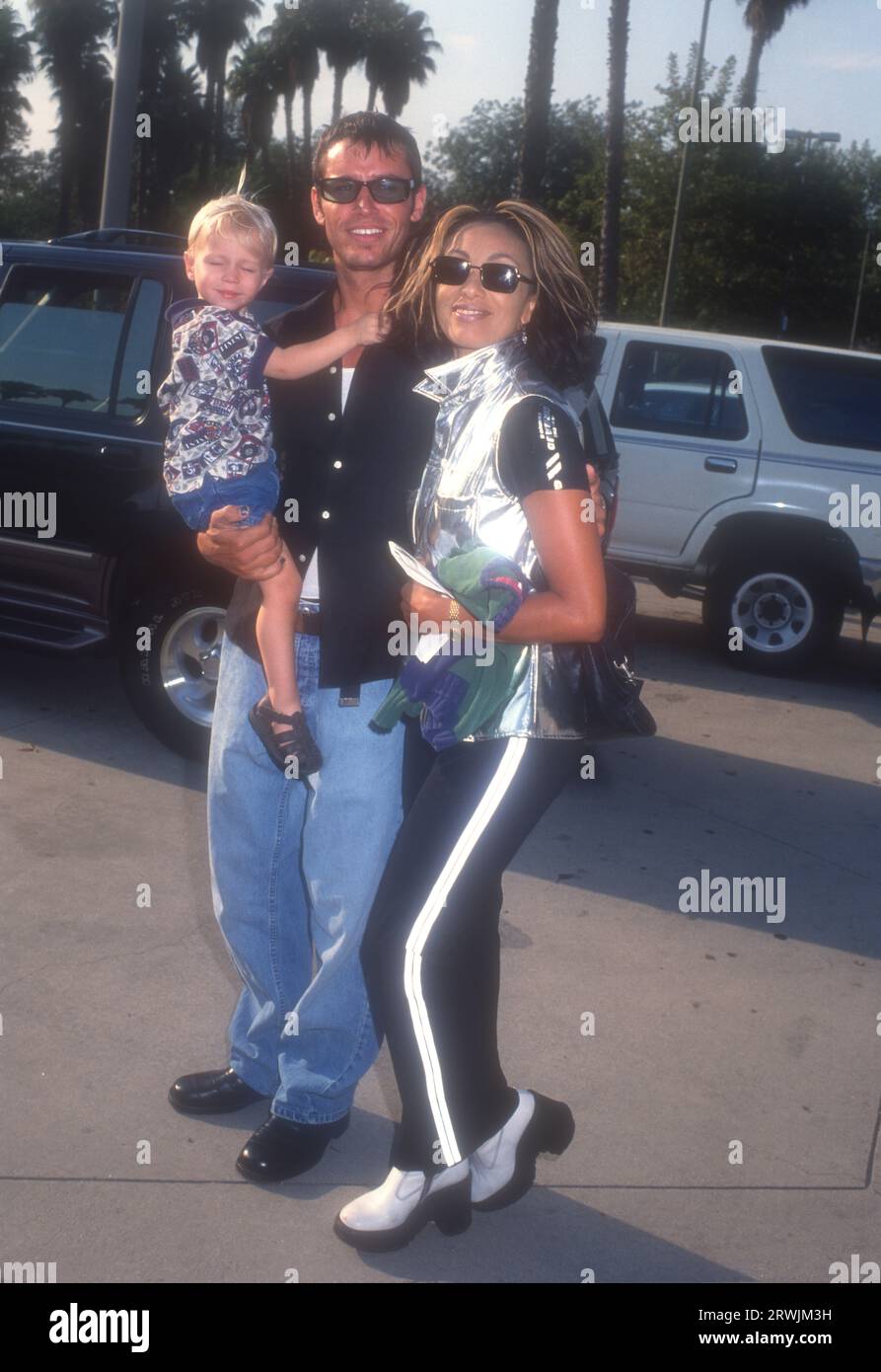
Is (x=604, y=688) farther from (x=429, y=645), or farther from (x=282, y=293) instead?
(x=282, y=293)

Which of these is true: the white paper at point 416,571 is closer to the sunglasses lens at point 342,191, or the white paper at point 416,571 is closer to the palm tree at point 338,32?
the sunglasses lens at point 342,191

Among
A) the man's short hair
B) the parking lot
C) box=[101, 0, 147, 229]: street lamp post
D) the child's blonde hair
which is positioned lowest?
the parking lot

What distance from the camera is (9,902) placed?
470 centimetres

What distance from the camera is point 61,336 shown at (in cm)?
648

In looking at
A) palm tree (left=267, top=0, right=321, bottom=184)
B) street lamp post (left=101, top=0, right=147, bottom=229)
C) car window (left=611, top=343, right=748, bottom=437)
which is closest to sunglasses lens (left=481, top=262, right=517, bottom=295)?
car window (left=611, top=343, right=748, bottom=437)

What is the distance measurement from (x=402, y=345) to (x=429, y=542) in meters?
0.43

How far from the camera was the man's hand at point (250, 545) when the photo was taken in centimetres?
302

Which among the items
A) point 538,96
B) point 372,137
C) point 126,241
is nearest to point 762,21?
point 538,96

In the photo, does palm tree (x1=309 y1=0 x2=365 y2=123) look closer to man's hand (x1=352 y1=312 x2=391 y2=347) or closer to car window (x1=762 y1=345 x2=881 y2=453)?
car window (x1=762 y1=345 x2=881 y2=453)

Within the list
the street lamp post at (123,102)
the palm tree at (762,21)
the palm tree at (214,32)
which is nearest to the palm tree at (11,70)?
the palm tree at (214,32)

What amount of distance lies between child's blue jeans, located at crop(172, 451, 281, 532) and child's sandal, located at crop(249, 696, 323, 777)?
39cm

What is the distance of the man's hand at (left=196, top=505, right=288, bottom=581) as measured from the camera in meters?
3.02

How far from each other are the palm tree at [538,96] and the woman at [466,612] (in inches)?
667

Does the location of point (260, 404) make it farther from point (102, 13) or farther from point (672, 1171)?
point (102, 13)
